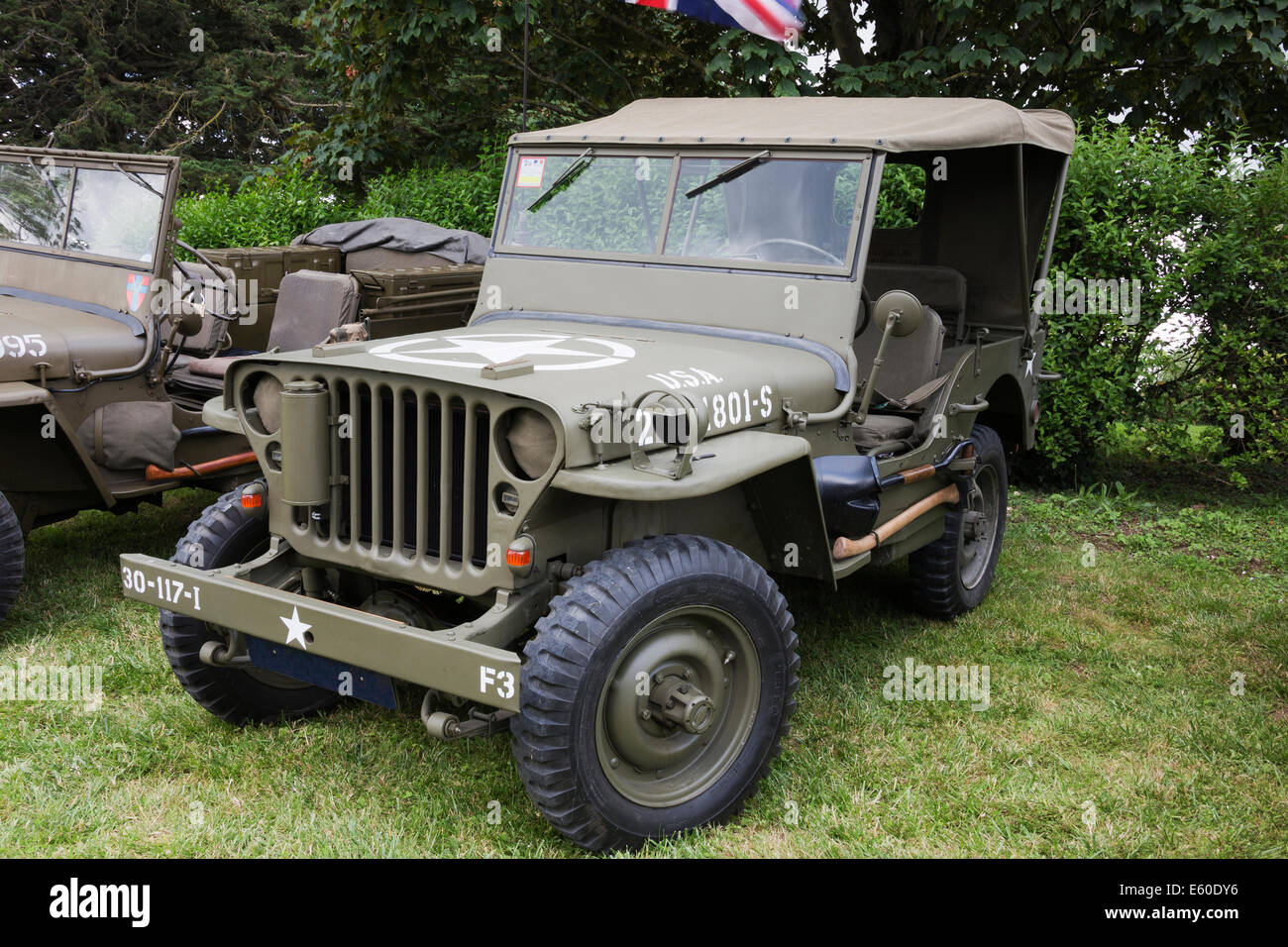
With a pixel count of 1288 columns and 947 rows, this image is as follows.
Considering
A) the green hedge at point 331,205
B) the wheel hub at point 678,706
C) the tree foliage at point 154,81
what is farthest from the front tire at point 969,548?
the tree foliage at point 154,81

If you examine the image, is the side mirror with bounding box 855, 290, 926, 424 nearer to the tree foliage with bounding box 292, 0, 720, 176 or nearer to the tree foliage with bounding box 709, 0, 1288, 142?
the tree foliage with bounding box 709, 0, 1288, 142

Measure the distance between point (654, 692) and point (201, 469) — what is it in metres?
3.20

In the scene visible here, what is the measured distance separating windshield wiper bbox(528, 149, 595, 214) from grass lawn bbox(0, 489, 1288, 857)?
210 cm

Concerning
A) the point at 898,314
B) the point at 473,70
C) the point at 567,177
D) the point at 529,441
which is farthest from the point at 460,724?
the point at 473,70

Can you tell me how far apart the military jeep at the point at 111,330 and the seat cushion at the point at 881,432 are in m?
2.52

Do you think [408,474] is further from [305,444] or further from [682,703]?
[682,703]

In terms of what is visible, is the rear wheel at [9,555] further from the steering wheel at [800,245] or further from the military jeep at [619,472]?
the steering wheel at [800,245]

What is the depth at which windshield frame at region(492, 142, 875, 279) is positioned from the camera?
421 cm

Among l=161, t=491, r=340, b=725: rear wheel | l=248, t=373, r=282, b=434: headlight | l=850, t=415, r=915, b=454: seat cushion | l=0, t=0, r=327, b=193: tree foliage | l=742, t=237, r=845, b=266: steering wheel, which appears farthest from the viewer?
l=0, t=0, r=327, b=193: tree foliage

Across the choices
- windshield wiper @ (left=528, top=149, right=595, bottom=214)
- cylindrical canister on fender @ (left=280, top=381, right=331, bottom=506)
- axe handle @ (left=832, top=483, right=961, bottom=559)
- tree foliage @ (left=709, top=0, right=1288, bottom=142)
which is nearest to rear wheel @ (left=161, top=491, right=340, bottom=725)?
cylindrical canister on fender @ (left=280, top=381, right=331, bottom=506)

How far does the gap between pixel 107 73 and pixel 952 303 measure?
17114mm

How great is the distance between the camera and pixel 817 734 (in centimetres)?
424

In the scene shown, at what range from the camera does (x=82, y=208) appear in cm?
589
